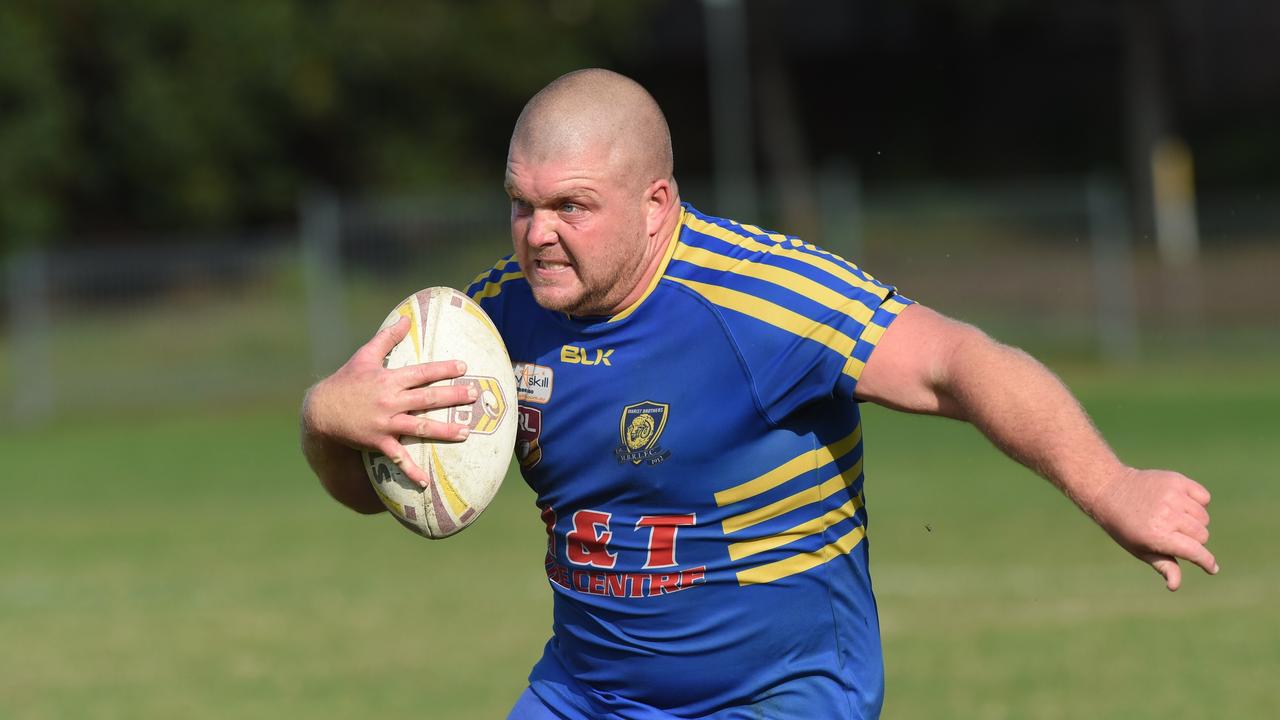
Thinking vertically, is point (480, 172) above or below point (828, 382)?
above

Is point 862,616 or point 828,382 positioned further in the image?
point 862,616

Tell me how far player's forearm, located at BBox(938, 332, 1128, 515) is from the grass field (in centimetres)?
387

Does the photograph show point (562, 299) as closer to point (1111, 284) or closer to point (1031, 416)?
point (1031, 416)

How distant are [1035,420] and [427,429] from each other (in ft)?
4.53

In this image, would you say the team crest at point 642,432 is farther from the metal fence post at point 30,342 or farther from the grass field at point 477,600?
the metal fence post at point 30,342

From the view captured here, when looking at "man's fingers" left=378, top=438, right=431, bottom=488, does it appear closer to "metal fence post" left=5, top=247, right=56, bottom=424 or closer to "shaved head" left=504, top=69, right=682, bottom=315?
"shaved head" left=504, top=69, right=682, bottom=315

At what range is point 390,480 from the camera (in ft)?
13.4

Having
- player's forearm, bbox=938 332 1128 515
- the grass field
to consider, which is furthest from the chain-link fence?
player's forearm, bbox=938 332 1128 515

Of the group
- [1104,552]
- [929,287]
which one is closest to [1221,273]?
[929,287]

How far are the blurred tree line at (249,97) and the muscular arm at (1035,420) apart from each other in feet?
104

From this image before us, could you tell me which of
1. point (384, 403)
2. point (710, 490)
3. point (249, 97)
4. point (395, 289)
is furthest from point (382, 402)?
point (249, 97)

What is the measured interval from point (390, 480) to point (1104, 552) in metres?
8.34

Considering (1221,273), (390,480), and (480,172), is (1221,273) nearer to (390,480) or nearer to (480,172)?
(480,172)

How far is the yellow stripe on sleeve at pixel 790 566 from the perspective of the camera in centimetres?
404
